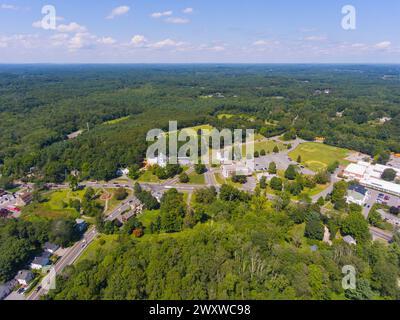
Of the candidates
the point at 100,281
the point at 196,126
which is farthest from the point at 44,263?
the point at 196,126

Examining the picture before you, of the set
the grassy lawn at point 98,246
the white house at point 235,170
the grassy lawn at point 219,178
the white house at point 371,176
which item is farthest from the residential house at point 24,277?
the white house at point 371,176

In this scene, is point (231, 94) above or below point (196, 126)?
above

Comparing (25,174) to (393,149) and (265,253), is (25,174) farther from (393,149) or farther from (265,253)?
(393,149)

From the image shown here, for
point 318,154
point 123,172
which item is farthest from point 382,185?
point 123,172

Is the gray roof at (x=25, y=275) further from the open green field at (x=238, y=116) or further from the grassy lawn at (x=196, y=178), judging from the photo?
the open green field at (x=238, y=116)

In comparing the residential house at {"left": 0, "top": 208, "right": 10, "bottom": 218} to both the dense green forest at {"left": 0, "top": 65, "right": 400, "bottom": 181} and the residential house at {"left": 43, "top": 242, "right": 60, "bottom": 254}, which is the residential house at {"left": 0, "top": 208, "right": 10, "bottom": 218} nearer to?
the dense green forest at {"left": 0, "top": 65, "right": 400, "bottom": 181}

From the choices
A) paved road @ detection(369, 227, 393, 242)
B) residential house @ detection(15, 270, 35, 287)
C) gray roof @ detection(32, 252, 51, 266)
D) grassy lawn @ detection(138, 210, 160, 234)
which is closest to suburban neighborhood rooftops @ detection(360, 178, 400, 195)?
paved road @ detection(369, 227, 393, 242)
